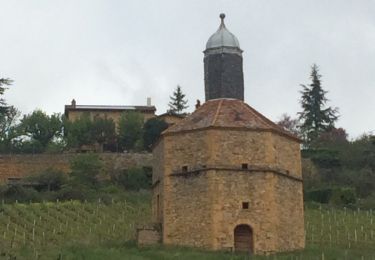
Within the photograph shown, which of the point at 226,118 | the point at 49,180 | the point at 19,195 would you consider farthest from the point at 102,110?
the point at 226,118

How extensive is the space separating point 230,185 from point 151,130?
35.6 m

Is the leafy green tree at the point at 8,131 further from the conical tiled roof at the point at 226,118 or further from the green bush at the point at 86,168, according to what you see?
the conical tiled roof at the point at 226,118

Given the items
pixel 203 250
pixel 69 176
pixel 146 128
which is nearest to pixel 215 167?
pixel 203 250

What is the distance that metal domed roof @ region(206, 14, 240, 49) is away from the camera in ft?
111

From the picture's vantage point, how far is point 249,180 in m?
29.9

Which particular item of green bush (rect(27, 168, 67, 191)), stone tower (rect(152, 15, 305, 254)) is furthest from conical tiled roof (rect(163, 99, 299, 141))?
green bush (rect(27, 168, 67, 191))

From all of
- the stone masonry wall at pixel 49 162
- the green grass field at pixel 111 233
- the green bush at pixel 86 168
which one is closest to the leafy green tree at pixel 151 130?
the stone masonry wall at pixel 49 162

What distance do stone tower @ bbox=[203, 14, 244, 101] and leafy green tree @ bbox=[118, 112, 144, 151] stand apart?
1290 inches

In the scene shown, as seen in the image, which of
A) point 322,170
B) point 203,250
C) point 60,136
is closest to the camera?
point 203,250

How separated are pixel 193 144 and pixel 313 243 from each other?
6.63 meters

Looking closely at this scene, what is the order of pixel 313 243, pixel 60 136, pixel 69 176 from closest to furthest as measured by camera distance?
pixel 313 243 → pixel 69 176 → pixel 60 136

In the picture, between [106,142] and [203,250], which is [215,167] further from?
[106,142]

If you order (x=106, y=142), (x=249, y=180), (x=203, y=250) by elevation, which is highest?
(x=106, y=142)

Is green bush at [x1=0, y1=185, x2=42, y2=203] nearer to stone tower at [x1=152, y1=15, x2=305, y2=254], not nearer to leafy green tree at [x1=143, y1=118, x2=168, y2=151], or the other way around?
leafy green tree at [x1=143, y1=118, x2=168, y2=151]
